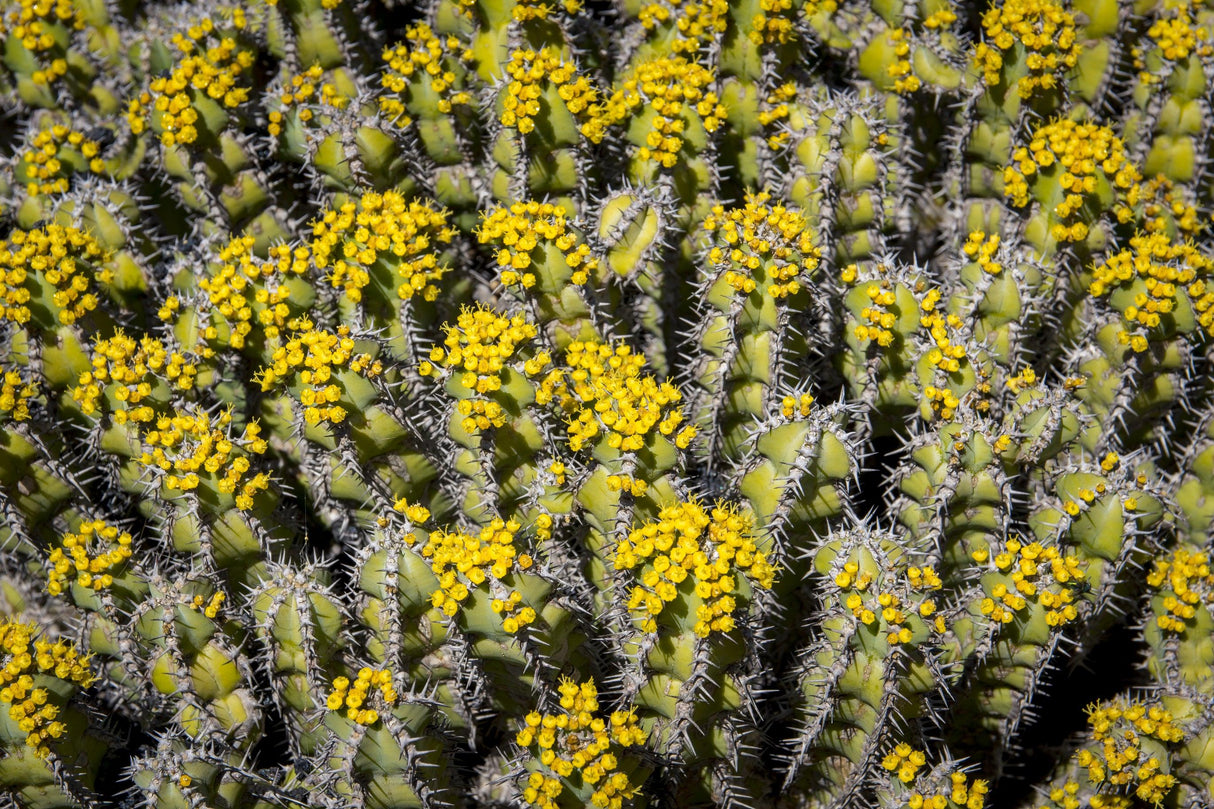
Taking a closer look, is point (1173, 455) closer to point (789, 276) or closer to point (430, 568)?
point (789, 276)

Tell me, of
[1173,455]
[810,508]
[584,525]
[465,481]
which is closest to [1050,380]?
[1173,455]

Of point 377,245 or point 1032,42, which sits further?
point 1032,42

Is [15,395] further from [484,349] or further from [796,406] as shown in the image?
[796,406]

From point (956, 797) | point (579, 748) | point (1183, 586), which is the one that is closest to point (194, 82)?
point (579, 748)

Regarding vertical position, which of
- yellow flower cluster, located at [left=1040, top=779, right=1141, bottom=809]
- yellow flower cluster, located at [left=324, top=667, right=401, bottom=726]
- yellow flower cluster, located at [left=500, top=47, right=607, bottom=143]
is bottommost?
yellow flower cluster, located at [left=1040, top=779, right=1141, bottom=809]

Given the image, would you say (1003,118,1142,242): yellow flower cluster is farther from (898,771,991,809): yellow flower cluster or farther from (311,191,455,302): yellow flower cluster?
(311,191,455,302): yellow flower cluster

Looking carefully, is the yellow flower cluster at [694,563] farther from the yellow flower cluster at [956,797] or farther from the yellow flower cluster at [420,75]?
the yellow flower cluster at [420,75]

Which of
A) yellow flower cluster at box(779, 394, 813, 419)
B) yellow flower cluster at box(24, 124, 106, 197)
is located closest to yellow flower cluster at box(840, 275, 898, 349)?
yellow flower cluster at box(779, 394, 813, 419)
